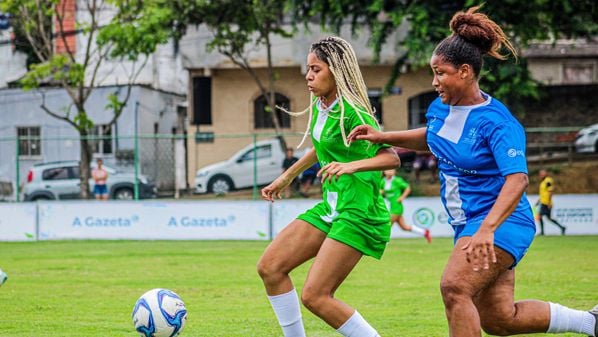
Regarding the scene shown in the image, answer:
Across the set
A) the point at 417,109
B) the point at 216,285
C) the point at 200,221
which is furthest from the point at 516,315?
the point at 417,109

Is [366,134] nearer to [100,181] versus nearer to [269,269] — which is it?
[269,269]

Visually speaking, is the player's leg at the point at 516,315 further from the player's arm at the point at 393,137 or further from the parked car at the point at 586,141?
the parked car at the point at 586,141

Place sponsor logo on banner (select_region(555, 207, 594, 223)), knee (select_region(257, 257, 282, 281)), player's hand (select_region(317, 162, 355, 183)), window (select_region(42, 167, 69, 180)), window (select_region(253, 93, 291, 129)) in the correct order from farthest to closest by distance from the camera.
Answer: window (select_region(253, 93, 291, 129)), window (select_region(42, 167, 69, 180)), sponsor logo on banner (select_region(555, 207, 594, 223)), knee (select_region(257, 257, 282, 281)), player's hand (select_region(317, 162, 355, 183))

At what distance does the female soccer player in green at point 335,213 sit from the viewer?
21.8 feet

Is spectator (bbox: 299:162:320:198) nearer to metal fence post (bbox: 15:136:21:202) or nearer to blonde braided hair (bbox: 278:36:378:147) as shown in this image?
metal fence post (bbox: 15:136:21:202)

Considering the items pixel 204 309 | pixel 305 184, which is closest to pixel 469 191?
pixel 204 309

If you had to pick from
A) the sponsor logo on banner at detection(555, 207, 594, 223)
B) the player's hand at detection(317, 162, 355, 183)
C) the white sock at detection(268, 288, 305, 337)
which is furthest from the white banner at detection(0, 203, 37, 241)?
the player's hand at detection(317, 162, 355, 183)

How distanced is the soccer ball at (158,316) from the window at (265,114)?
31442 mm

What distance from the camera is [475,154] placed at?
19.4ft

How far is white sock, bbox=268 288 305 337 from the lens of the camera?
702 cm

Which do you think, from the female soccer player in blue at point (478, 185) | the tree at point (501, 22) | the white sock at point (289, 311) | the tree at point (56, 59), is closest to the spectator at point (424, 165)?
the tree at point (501, 22)

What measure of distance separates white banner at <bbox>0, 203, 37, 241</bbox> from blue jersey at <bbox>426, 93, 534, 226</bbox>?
20.4 meters

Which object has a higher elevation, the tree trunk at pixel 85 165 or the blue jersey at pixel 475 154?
the blue jersey at pixel 475 154

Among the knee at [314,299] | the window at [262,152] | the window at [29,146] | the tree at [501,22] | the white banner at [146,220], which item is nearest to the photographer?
the knee at [314,299]
